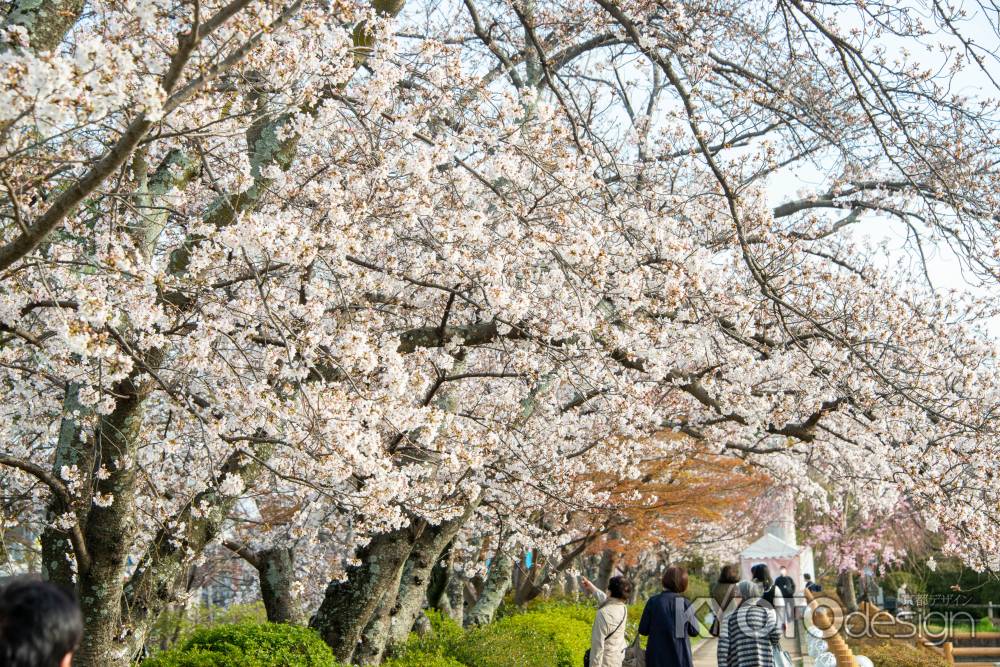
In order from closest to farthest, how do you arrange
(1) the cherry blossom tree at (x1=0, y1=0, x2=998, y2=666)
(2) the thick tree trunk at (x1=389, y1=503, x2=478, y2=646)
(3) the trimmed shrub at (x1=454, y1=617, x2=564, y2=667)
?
(1) the cherry blossom tree at (x1=0, y1=0, x2=998, y2=666)
(3) the trimmed shrub at (x1=454, y1=617, x2=564, y2=667)
(2) the thick tree trunk at (x1=389, y1=503, x2=478, y2=646)

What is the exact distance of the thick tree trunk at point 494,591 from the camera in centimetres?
1180

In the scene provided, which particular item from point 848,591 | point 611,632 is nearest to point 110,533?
point 611,632

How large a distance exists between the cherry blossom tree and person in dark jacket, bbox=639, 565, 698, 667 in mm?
1423

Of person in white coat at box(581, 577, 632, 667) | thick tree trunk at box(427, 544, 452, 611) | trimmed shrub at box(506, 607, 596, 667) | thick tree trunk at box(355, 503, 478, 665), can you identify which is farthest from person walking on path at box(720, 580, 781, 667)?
thick tree trunk at box(427, 544, 452, 611)

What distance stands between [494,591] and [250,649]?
7176 mm

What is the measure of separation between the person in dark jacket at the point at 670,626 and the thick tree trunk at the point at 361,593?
7.50 ft

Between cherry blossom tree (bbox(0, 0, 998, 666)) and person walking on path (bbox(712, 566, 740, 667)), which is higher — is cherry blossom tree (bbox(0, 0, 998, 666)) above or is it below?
above

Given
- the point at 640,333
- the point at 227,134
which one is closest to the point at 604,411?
the point at 640,333

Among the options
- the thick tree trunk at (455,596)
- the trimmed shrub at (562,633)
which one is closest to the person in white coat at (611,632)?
the trimmed shrub at (562,633)

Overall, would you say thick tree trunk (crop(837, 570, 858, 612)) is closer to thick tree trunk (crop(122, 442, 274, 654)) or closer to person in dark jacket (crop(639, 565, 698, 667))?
person in dark jacket (crop(639, 565, 698, 667))

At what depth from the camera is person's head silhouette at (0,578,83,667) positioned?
5.82 feet

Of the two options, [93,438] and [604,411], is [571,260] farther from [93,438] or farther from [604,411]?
[604,411]

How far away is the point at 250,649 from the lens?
543cm

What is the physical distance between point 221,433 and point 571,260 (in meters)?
2.26
